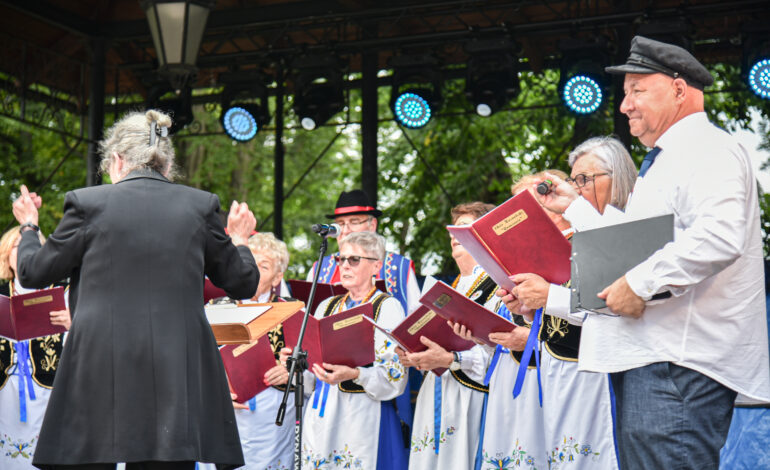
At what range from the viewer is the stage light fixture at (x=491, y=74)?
25.3ft

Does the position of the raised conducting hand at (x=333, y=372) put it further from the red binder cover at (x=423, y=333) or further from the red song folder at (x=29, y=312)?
the red song folder at (x=29, y=312)

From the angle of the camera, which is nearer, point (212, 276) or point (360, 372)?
point (212, 276)

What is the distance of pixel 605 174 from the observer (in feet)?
11.3

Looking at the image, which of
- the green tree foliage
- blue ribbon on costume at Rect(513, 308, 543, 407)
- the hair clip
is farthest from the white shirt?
Result: the green tree foliage

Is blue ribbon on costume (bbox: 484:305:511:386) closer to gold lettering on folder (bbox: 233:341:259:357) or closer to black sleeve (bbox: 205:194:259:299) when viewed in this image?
gold lettering on folder (bbox: 233:341:259:357)

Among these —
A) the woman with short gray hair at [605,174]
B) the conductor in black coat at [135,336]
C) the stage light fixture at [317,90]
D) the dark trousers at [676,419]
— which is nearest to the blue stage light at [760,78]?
the stage light fixture at [317,90]

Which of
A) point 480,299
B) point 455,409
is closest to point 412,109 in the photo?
point 480,299

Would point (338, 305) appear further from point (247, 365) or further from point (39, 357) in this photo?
point (39, 357)

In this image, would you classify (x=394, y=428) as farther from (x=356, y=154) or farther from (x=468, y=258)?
(x=356, y=154)

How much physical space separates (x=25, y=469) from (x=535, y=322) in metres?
3.28

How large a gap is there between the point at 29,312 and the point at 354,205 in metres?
2.46

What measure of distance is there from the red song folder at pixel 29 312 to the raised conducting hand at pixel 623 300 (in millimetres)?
3205

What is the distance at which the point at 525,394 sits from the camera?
166 inches

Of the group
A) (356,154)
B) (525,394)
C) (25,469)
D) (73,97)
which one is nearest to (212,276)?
(525,394)
